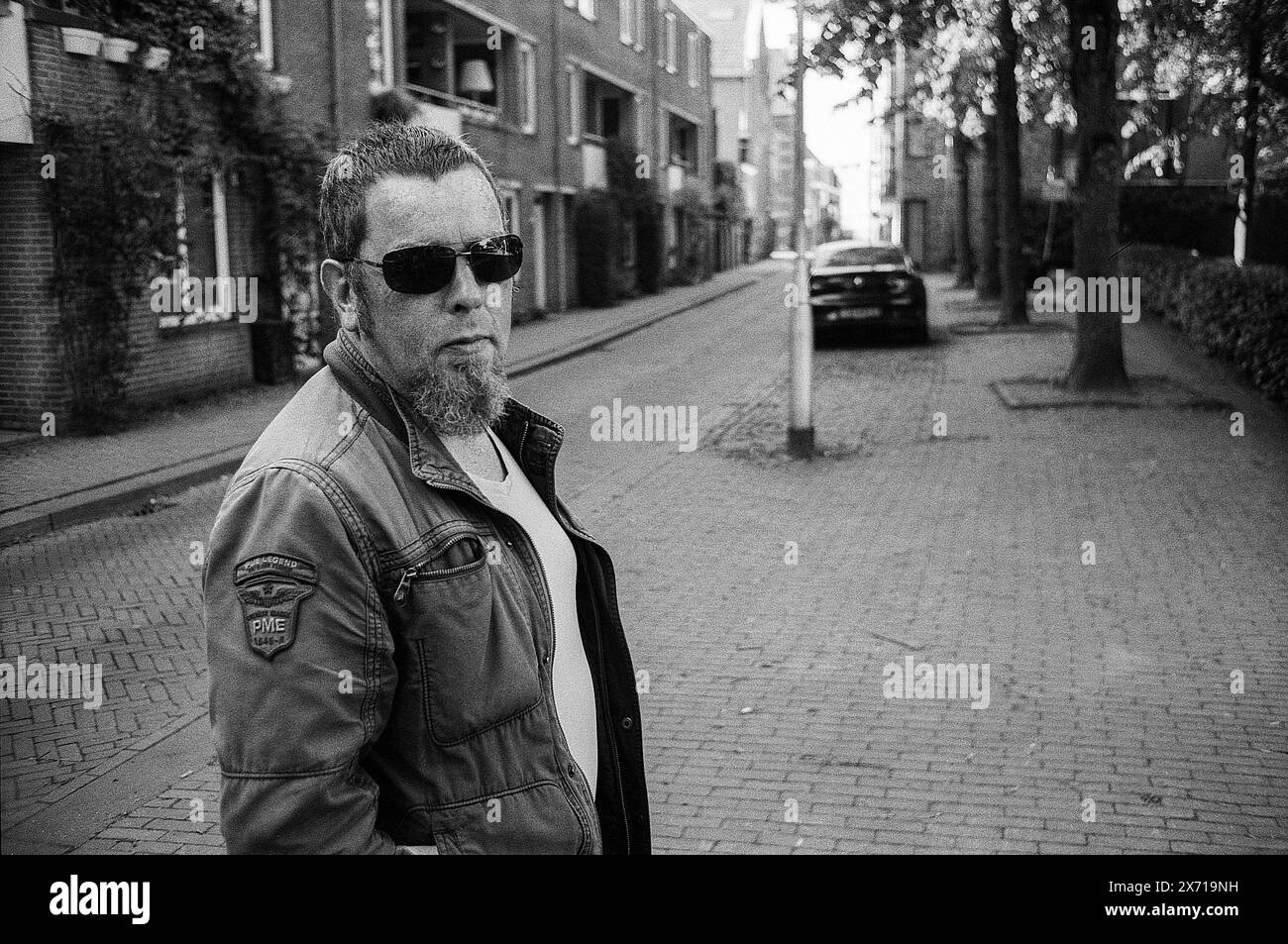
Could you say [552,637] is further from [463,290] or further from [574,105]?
[574,105]

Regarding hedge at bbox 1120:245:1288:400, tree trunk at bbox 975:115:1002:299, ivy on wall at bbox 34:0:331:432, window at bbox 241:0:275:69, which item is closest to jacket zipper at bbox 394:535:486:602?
ivy on wall at bbox 34:0:331:432

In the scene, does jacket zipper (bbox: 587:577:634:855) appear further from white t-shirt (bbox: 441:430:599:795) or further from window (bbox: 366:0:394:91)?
window (bbox: 366:0:394:91)

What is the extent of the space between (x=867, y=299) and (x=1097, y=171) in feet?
23.0

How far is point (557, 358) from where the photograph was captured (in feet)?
66.2

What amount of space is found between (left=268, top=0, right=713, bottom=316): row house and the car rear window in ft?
19.3

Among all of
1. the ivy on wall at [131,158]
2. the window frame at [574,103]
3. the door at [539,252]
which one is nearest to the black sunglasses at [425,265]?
the ivy on wall at [131,158]

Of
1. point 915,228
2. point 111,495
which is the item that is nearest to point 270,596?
point 111,495

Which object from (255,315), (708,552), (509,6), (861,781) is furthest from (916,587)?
(509,6)

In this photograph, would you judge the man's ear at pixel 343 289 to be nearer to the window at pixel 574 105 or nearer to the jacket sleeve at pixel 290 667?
the jacket sleeve at pixel 290 667

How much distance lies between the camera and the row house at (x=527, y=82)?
17922 mm

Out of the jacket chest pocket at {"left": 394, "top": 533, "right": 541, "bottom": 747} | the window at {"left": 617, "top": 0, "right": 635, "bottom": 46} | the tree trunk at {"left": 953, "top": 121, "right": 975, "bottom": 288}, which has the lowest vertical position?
the jacket chest pocket at {"left": 394, "top": 533, "right": 541, "bottom": 747}

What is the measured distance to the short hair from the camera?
6.40ft

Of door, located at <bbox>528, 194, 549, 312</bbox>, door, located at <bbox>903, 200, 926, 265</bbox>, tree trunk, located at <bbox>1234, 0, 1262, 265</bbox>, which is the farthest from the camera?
door, located at <bbox>903, 200, 926, 265</bbox>

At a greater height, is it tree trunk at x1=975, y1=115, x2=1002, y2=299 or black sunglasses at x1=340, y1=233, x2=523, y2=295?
tree trunk at x1=975, y1=115, x2=1002, y2=299
